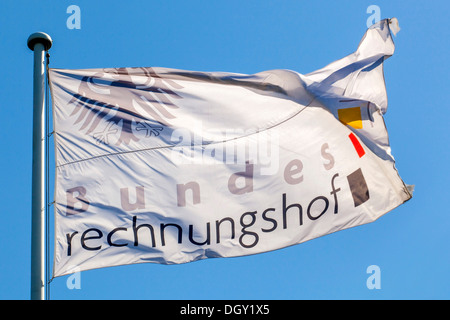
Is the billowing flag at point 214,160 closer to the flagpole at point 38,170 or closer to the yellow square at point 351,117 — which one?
the yellow square at point 351,117

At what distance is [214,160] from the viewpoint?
511 inches

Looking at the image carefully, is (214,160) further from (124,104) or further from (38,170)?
(38,170)

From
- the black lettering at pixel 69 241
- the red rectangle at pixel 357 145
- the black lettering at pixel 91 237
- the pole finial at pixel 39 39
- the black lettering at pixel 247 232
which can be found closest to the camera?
the black lettering at pixel 69 241

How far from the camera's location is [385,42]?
14.4m

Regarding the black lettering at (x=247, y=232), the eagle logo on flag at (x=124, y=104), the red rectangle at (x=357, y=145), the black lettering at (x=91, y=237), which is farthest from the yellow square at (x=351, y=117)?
the black lettering at (x=91, y=237)

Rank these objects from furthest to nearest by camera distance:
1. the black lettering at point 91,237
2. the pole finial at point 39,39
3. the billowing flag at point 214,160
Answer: the billowing flag at point 214,160
the pole finial at point 39,39
the black lettering at point 91,237

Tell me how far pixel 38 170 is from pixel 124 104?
2747mm

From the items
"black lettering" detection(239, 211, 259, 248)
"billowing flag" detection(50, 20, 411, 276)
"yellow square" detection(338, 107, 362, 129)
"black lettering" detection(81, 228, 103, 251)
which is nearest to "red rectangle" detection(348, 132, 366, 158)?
"billowing flag" detection(50, 20, 411, 276)

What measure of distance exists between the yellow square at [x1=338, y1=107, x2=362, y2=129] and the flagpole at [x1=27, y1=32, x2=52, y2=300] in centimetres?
486

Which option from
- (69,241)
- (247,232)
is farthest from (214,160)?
(69,241)

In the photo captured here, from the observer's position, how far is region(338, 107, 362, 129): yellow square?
13.7 metres

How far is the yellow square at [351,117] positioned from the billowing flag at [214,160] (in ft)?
0.08

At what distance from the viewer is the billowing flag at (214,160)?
39.4 ft

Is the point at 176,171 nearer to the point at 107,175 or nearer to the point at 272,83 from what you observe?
the point at 107,175
